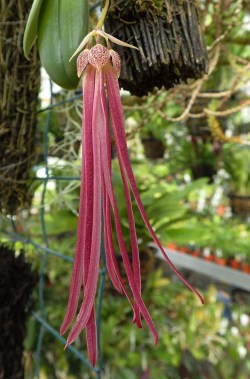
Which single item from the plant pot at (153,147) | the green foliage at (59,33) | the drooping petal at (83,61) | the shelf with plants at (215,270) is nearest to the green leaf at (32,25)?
the green foliage at (59,33)

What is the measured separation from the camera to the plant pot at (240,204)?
7.15 feet

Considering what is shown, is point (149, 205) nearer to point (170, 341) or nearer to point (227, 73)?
point (170, 341)

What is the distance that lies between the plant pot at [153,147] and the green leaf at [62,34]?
166 cm

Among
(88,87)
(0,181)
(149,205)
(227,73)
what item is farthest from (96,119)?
(227,73)

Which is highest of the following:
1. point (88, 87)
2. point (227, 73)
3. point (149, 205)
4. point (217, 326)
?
point (227, 73)

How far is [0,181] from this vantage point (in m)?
0.71

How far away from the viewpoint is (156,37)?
0.47m

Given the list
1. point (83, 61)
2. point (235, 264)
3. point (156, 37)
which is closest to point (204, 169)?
point (235, 264)

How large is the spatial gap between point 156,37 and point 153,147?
5.36ft

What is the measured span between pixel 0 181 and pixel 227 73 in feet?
3.98

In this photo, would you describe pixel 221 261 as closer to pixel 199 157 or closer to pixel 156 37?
pixel 199 157

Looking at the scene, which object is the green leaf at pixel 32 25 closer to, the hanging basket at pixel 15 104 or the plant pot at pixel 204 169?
the hanging basket at pixel 15 104

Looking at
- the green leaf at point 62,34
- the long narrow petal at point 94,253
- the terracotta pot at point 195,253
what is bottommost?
the terracotta pot at point 195,253

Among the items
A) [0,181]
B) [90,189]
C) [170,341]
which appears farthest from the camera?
[170,341]
